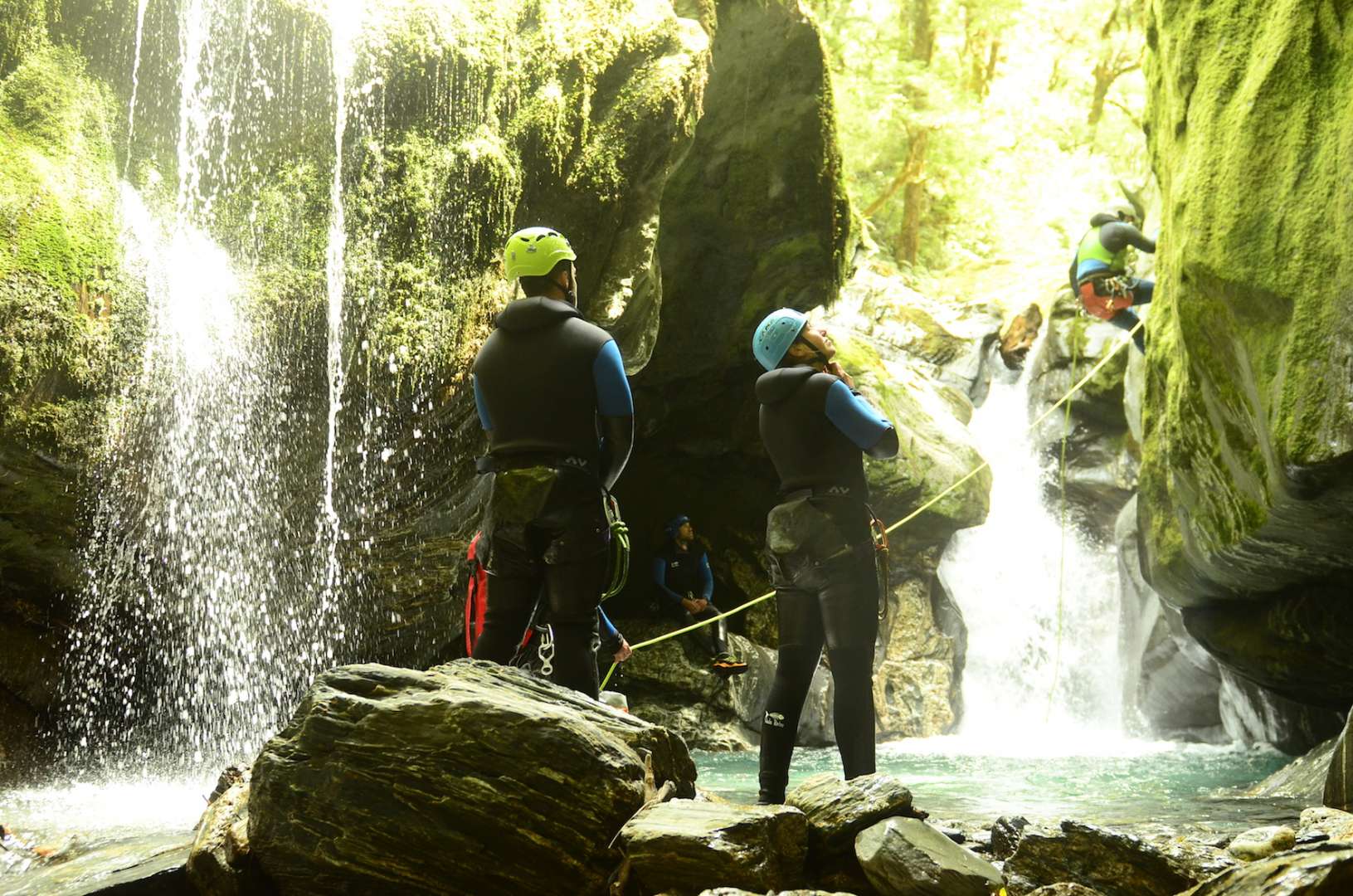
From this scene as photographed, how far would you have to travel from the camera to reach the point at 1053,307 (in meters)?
17.1

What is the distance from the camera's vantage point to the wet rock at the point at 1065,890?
2.71 m

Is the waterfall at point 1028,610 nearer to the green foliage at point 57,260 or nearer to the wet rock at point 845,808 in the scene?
the wet rock at point 845,808

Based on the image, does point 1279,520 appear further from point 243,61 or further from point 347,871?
point 243,61

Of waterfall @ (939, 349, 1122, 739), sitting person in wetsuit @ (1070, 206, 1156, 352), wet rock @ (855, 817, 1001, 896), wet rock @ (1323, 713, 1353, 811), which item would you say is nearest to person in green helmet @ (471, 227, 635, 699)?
wet rock @ (855, 817, 1001, 896)

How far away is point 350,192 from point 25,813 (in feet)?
14.2

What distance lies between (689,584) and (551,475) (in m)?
8.79

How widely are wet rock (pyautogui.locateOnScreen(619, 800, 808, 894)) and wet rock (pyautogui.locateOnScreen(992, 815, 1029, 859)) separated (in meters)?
0.78

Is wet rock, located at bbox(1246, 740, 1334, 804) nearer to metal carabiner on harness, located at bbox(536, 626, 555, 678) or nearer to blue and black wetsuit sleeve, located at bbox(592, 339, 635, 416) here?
metal carabiner on harness, located at bbox(536, 626, 555, 678)

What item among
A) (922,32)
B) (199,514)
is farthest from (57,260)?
(922,32)

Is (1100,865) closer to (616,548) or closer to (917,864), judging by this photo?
(917,864)

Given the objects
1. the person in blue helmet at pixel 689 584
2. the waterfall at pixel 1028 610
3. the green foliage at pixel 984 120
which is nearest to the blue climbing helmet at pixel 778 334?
the person in blue helmet at pixel 689 584

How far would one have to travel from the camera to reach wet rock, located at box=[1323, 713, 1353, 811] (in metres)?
4.15

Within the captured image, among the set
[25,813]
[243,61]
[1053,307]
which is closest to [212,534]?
[25,813]

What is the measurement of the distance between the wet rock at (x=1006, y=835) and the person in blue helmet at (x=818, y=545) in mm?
730
